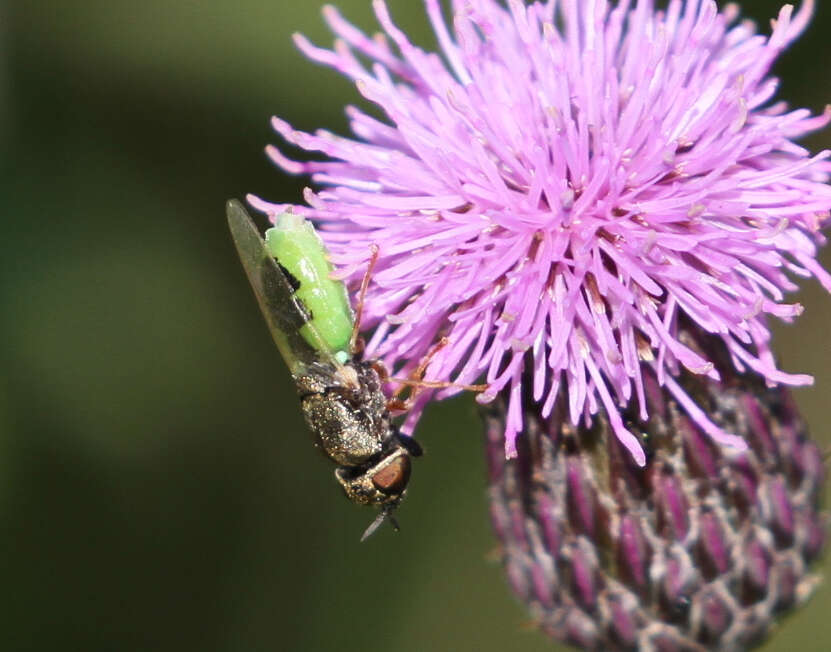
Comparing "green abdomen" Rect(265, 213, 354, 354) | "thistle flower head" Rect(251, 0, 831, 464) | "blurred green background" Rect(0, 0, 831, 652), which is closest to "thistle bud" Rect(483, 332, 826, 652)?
"thistle flower head" Rect(251, 0, 831, 464)

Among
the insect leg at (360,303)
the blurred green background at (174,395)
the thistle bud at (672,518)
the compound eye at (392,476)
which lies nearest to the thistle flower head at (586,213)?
the insect leg at (360,303)

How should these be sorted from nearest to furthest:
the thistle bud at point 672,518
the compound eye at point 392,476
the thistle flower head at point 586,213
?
the thistle flower head at point 586,213 → the compound eye at point 392,476 → the thistle bud at point 672,518

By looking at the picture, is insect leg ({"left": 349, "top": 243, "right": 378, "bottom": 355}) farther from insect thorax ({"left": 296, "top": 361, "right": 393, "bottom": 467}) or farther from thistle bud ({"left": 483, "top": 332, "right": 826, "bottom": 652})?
thistle bud ({"left": 483, "top": 332, "right": 826, "bottom": 652})

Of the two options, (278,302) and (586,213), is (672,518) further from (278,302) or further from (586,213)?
(278,302)

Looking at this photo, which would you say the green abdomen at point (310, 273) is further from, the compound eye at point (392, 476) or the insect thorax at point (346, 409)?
the compound eye at point (392, 476)

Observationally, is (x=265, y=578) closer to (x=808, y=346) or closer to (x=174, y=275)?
(x=174, y=275)

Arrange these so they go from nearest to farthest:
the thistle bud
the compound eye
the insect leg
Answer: the insect leg < the compound eye < the thistle bud

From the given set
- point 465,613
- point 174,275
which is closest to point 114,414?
point 174,275
